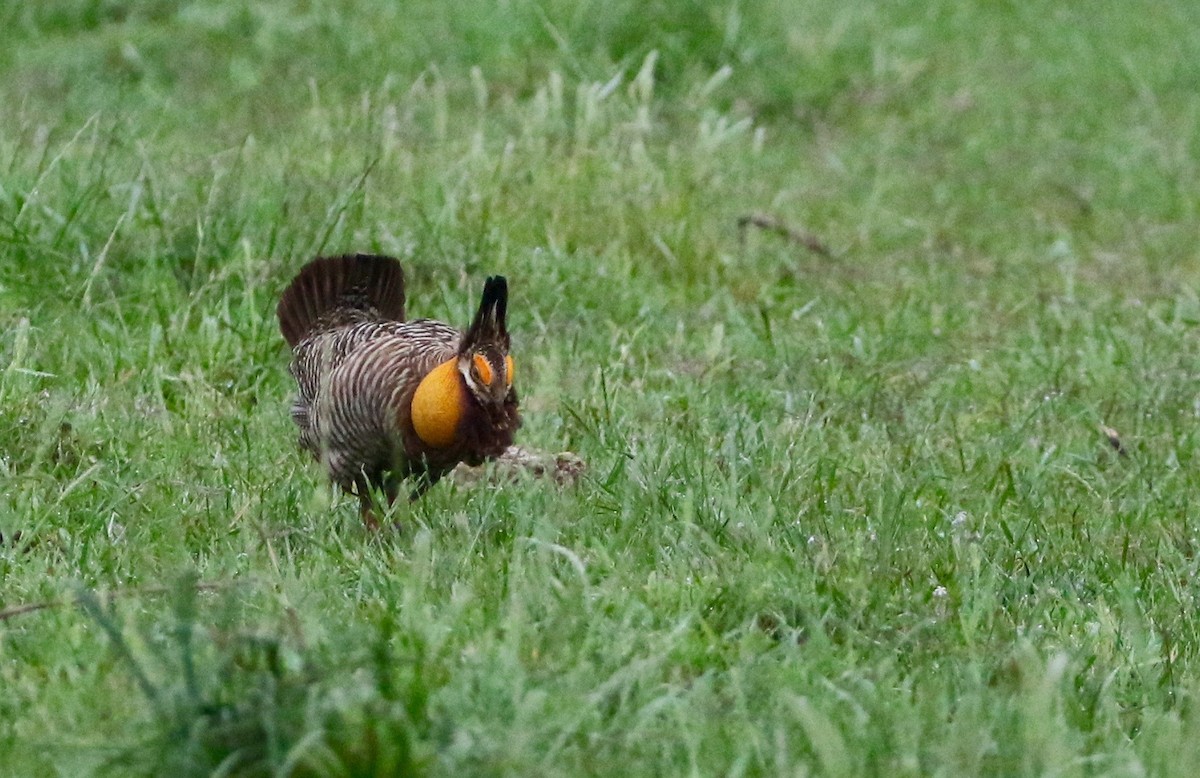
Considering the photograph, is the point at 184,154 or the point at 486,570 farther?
the point at 184,154

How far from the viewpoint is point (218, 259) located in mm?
6613

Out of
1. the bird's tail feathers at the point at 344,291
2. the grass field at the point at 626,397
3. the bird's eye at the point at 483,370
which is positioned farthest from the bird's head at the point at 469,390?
the bird's tail feathers at the point at 344,291

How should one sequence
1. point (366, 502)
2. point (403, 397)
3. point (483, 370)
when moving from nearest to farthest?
1. point (483, 370)
2. point (403, 397)
3. point (366, 502)

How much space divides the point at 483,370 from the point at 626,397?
145cm

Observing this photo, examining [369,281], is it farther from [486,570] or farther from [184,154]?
[184,154]

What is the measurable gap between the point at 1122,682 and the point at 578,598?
45.6 inches

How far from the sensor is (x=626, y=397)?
6059 millimetres

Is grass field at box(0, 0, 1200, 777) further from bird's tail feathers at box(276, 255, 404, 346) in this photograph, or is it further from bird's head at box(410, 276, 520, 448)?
bird's tail feathers at box(276, 255, 404, 346)

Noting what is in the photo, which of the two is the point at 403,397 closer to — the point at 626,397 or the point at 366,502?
the point at 366,502

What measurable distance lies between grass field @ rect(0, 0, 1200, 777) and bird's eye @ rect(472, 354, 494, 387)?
0.29 metres

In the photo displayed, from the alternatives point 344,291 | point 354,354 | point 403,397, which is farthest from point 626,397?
point 403,397

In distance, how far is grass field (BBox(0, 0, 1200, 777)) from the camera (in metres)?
3.31

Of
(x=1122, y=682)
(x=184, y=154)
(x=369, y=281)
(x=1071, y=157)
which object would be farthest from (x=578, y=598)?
(x=1071, y=157)

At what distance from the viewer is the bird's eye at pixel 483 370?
15.3 feet
